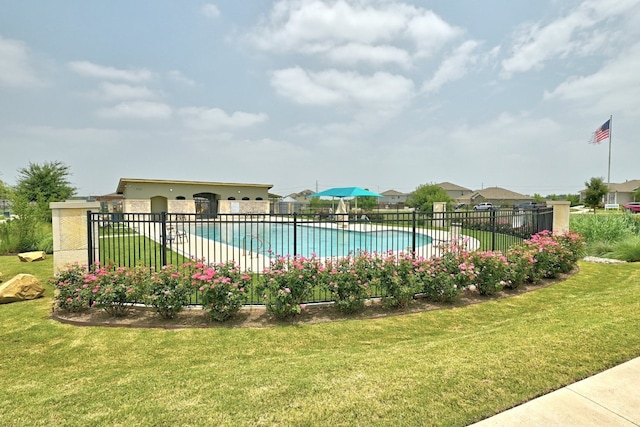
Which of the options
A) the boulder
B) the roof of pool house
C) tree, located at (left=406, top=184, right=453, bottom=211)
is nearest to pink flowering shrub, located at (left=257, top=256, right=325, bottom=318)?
the boulder

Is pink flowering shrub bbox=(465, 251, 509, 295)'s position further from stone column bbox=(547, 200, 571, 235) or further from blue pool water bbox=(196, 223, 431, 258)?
stone column bbox=(547, 200, 571, 235)

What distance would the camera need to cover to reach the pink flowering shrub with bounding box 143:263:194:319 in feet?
15.5

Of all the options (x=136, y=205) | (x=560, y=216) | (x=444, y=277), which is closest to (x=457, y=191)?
(x=136, y=205)

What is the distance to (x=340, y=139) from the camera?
22859mm

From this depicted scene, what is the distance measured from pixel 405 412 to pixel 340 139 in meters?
21.6

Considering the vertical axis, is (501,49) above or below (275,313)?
above

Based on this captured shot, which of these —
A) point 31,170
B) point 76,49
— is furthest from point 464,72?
point 31,170

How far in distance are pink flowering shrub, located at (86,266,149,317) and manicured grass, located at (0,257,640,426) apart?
43cm

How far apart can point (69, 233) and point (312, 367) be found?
4.88m

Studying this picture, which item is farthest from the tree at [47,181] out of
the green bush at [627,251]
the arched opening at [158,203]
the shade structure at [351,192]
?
the green bush at [627,251]

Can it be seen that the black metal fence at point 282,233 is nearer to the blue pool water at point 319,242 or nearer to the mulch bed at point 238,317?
the blue pool water at point 319,242

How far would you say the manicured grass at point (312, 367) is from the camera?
238 cm

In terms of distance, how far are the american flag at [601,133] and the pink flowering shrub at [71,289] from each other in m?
27.9

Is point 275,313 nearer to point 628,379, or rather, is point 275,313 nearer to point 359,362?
point 359,362
